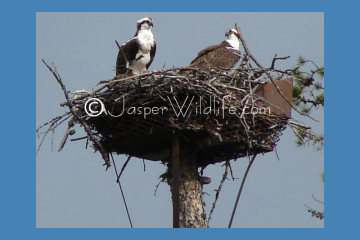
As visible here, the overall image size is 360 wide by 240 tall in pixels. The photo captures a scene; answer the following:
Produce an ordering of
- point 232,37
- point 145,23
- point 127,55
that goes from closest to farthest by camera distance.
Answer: point 127,55
point 145,23
point 232,37

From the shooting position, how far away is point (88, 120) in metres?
6.86

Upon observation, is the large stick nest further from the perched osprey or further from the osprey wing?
the osprey wing

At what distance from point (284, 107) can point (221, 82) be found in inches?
27.5

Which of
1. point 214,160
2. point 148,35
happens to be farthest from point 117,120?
point 148,35

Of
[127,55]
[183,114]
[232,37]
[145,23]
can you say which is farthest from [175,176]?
[232,37]

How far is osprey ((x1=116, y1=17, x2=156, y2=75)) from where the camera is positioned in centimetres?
829

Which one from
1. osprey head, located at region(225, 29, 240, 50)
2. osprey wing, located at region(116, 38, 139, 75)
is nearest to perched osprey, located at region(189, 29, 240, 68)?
osprey head, located at region(225, 29, 240, 50)

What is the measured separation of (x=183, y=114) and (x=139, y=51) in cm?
208

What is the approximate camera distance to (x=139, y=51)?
8336 millimetres

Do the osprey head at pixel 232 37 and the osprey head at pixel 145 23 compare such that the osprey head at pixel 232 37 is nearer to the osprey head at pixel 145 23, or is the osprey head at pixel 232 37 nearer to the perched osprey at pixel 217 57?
the perched osprey at pixel 217 57

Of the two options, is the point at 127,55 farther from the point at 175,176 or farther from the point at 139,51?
the point at 175,176

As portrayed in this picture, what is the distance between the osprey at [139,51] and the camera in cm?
829

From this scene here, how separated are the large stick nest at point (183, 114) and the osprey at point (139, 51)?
1434 millimetres

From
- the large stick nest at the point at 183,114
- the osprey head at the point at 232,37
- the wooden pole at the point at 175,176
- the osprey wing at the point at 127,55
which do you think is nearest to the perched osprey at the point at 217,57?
the osprey head at the point at 232,37
